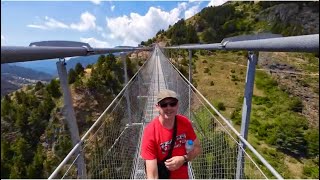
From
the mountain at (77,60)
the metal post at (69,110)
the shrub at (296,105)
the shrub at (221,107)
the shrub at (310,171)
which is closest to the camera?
the metal post at (69,110)

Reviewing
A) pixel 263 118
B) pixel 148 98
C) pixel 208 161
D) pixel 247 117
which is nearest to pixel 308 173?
pixel 263 118

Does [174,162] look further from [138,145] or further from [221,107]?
[221,107]

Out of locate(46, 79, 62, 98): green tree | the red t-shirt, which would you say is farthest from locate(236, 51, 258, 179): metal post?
locate(46, 79, 62, 98): green tree

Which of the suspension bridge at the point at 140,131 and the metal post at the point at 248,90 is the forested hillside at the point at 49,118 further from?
the metal post at the point at 248,90

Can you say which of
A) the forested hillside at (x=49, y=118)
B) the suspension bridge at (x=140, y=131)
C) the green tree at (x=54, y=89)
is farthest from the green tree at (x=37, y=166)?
the suspension bridge at (x=140, y=131)

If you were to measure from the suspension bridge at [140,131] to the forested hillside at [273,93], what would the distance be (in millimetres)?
9102

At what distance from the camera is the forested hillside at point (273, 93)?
2166 cm

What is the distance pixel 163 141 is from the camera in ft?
4.94

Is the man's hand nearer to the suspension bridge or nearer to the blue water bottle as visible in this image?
the blue water bottle

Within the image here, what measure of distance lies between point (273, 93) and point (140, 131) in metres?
31.5

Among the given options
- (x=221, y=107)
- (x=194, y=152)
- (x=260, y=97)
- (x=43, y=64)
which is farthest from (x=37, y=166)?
(x=260, y=97)

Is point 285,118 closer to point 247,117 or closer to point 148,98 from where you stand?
point 148,98

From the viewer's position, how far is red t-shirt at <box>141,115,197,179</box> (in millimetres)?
1490

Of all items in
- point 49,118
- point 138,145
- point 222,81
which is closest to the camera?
point 138,145
